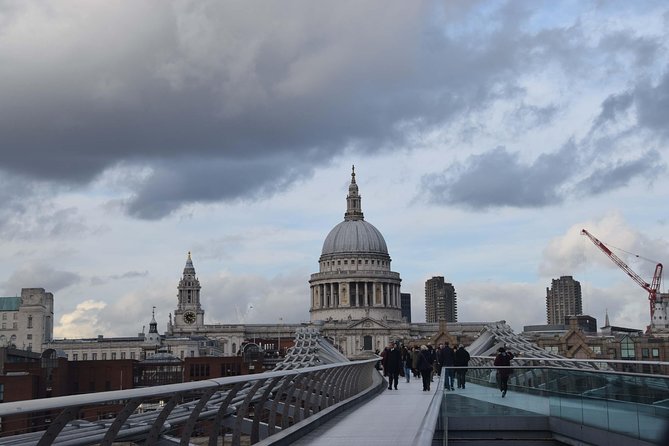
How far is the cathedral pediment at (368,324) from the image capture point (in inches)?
7500

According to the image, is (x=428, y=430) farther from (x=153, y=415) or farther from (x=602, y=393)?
(x=602, y=393)

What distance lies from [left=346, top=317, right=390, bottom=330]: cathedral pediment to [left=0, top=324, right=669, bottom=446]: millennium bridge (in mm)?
157514

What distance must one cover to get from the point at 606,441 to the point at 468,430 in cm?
521

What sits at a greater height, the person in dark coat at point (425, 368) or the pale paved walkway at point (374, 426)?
the person in dark coat at point (425, 368)

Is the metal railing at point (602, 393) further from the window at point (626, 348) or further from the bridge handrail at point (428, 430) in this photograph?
the window at point (626, 348)

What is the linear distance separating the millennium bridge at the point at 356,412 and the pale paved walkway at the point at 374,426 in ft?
0.07

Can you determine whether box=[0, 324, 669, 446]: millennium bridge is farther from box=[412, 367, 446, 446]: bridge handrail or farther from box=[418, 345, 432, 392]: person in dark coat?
box=[418, 345, 432, 392]: person in dark coat

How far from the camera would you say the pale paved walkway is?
15062 millimetres

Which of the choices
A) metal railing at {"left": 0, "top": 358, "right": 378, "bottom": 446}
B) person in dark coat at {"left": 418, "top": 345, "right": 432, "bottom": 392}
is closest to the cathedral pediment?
person in dark coat at {"left": 418, "top": 345, "right": 432, "bottom": 392}

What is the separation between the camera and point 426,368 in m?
30.3

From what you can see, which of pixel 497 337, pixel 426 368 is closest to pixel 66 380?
pixel 497 337

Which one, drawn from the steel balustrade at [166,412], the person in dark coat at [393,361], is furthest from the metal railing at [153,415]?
the person in dark coat at [393,361]

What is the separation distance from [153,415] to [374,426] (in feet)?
24.0

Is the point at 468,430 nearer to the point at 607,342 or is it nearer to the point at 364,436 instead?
the point at 364,436
